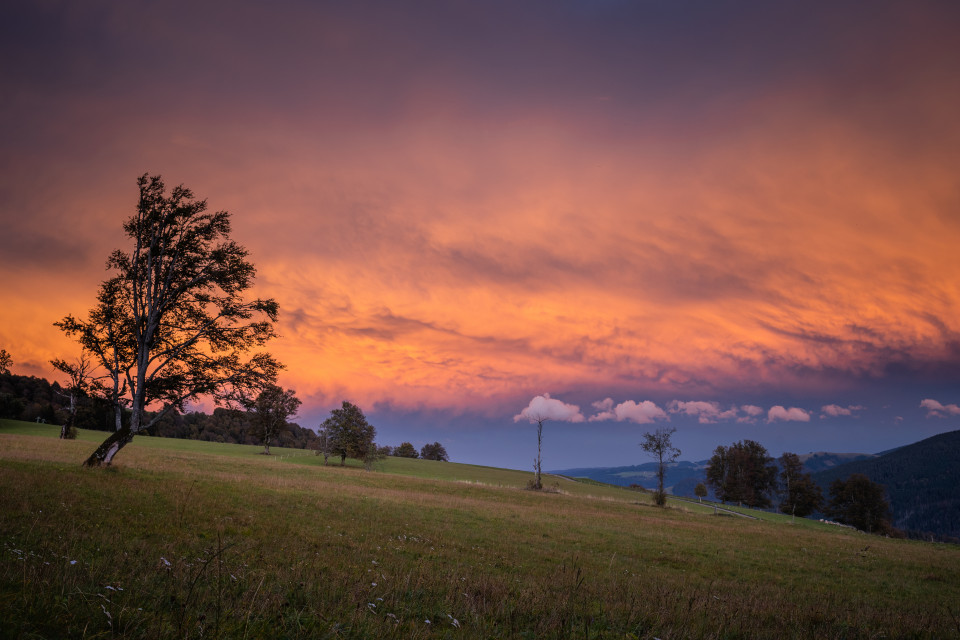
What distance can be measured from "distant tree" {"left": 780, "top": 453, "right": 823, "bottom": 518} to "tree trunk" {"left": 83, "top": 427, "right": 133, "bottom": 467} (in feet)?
408

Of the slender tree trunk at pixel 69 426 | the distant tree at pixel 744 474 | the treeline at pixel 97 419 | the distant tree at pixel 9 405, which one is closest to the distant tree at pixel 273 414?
the treeline at pixel 97 419

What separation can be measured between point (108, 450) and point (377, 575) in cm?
2176

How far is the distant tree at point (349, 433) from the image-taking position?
77.3 metres

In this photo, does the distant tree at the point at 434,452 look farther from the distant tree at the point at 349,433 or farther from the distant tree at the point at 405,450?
the distant tree at the point at 349,433

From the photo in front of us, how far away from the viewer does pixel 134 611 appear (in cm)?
443

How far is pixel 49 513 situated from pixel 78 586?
400 inches

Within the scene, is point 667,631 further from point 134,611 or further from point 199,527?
point 199,527

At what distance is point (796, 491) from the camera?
104375mm

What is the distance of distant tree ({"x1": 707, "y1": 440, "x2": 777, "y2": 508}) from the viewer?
11106 centimetres

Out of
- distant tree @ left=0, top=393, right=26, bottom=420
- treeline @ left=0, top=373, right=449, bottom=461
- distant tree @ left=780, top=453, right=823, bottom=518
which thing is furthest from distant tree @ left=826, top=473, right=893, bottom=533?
distant tree @ left=0, top=393, right=26, bottom=420

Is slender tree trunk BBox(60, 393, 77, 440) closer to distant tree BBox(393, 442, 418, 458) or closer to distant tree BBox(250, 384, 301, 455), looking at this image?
distant tree BBox(250, 384, 301, 455)

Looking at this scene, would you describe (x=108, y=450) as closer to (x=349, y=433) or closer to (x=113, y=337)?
(x=113, y=337)

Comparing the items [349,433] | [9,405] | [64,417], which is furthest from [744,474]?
[9,405]

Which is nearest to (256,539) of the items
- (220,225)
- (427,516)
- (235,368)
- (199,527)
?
(199,527)
